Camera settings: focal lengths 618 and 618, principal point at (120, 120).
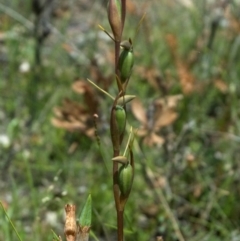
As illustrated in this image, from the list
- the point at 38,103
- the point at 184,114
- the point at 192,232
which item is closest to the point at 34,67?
the point at 38,103

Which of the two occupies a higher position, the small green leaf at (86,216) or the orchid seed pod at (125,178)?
the orchid seed pod at (125,178)

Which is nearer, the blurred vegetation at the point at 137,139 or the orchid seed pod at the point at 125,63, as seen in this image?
the orchid seed pod at the point at 125,63

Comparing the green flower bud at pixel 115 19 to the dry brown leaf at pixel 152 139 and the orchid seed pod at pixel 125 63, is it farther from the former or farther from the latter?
the dry brown leaf at pixel 152 139

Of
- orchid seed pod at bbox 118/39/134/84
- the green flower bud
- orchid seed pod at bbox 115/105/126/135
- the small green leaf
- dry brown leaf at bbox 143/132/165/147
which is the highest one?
the green flower bud

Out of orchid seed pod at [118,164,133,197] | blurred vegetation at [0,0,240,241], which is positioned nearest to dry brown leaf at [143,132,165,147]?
blurred vegetation at [0,0,240,241]

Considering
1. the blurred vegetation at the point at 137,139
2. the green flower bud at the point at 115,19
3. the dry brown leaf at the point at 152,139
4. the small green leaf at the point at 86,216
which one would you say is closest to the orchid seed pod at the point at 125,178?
the small green leaf at the point at 86,216

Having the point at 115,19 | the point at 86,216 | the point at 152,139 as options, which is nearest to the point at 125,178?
the point at 86,216

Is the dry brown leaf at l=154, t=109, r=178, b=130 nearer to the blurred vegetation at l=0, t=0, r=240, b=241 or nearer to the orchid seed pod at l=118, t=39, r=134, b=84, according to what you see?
the blurred vegetation at l=0, t=0, r=240, b=241
